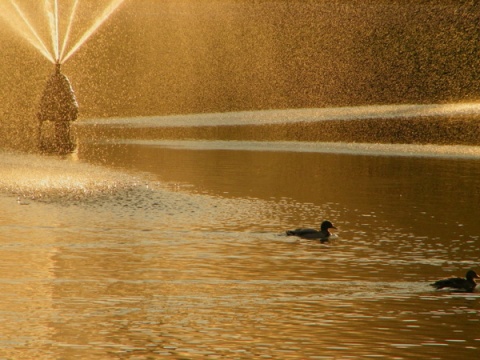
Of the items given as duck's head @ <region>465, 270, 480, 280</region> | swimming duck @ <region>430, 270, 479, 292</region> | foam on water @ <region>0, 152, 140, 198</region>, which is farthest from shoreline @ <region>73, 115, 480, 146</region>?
swimming duck @ <region>430, 270, 479, 292</region>

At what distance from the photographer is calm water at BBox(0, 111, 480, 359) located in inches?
802

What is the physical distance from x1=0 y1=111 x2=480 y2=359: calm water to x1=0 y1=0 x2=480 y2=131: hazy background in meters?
74.5

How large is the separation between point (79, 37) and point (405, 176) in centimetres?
10222

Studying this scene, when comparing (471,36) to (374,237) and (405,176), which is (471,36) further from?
(374,237)

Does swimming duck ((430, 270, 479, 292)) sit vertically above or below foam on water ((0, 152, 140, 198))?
below

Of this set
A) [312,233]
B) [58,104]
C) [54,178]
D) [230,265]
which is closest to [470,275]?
Result: [230,265]

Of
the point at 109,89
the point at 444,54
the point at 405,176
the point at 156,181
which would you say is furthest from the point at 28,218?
the point at 444,54

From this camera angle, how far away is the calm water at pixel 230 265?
20375 millimetres

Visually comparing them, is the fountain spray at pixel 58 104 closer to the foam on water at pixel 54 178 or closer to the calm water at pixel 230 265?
the foam on water at pixel 54 178

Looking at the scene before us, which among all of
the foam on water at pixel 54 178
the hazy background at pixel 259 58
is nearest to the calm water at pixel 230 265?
the foam on water at pixel 54 178

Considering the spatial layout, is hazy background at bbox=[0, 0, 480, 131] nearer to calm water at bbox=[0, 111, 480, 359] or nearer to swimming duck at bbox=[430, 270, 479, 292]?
calm water at bbox=[0, 111, 480, 359]

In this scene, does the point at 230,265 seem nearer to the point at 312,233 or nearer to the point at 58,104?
the point at 312,233

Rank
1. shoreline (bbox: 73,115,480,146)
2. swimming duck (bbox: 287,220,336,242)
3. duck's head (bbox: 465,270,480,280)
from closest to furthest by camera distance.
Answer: duck's head (bbox: 465,270,480,280) < swimming duck (bbox: 287,220,336,242) < shoreline (bbox: 73,115,480,146)

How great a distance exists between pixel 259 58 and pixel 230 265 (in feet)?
380
